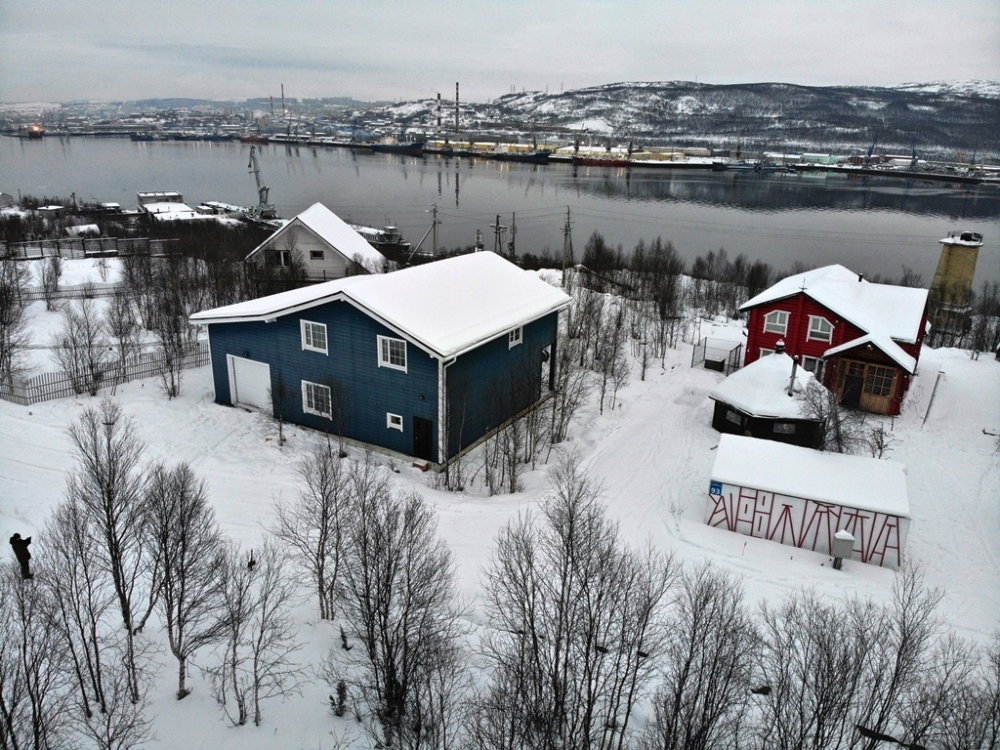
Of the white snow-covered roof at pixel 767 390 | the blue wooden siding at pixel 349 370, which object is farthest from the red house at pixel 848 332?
the blue wooden siding at pixel 349 370

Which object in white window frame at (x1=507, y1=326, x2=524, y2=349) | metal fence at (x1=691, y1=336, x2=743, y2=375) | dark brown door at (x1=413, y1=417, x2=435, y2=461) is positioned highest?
white window frame at (x1=507, y1=326, x2=524, y2=349)

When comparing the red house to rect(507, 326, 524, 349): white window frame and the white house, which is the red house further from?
the white house

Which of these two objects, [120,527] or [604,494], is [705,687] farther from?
[604,494]

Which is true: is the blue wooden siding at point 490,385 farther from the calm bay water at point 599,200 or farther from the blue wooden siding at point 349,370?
the calm bay water at point 599,200

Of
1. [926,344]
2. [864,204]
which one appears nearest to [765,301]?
[926,344]

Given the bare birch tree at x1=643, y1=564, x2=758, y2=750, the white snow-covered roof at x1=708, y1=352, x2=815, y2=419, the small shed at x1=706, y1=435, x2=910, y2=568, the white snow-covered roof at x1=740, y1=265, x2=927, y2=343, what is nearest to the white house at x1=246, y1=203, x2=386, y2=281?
the white snow-covered roof at x1=740, y1=265, x2=927, y2=343

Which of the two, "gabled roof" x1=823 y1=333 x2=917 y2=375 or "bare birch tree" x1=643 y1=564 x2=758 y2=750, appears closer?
"bare birch tree" x1=643 y1=564 x2=758 y2=750
